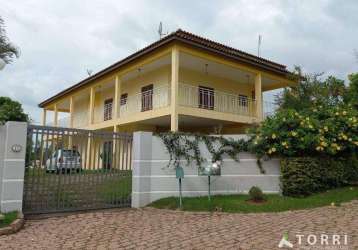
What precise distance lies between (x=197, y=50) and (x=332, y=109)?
6.12 m

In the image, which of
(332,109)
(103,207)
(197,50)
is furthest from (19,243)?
(197,50)

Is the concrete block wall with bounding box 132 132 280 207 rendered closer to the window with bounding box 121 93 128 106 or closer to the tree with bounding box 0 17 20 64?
the tree with bounding box 0 17 20 64

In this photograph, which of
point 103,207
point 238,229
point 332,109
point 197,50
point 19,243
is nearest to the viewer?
point 19,243

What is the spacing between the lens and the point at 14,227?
6.14m

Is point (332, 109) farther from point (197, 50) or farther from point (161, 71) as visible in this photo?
point (161, 71)

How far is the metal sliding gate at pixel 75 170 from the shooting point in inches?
297

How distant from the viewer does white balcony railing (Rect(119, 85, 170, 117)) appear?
53.1ft

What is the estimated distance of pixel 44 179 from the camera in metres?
7.56

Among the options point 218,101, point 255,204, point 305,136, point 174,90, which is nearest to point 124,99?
point 218,101

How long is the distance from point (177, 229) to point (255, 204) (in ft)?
9.47

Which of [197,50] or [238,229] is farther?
[197,50]

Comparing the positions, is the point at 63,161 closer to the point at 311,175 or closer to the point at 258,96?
the point at 311,175

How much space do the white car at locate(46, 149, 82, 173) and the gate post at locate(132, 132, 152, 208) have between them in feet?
4.81

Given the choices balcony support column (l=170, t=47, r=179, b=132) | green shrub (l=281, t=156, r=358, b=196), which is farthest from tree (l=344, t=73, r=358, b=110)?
balcony support column (l=170, t=47, r=179, b=132)
